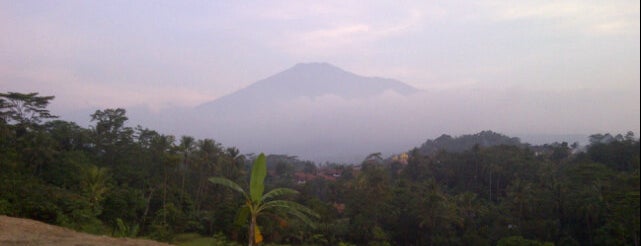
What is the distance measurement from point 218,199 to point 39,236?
18687mm

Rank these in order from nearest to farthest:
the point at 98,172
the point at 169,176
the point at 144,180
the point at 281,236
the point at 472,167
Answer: the point at 98,172
the point at 281,236
the point at 144,180
the point at 169,176
the point at 472,167

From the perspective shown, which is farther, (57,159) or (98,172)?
(57,159)

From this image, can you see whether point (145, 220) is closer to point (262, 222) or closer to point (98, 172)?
point (98, 172)

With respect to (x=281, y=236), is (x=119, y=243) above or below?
above

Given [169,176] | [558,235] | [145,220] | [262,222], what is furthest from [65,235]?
[558,235]

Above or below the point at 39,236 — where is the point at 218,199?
below

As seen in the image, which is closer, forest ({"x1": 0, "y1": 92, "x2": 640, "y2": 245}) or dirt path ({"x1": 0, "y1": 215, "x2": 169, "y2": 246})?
dirt path ({"x1": 0, "y1": 215, "x2": 169, "y2": 246})

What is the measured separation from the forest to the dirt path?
4.87 meters

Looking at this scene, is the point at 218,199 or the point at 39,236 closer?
the point at 39,236

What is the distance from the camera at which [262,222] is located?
2239 centimetres

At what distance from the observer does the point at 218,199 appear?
29516 mm

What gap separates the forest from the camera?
1997cm

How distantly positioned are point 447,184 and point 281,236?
22899 mm

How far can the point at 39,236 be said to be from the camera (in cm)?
1097
